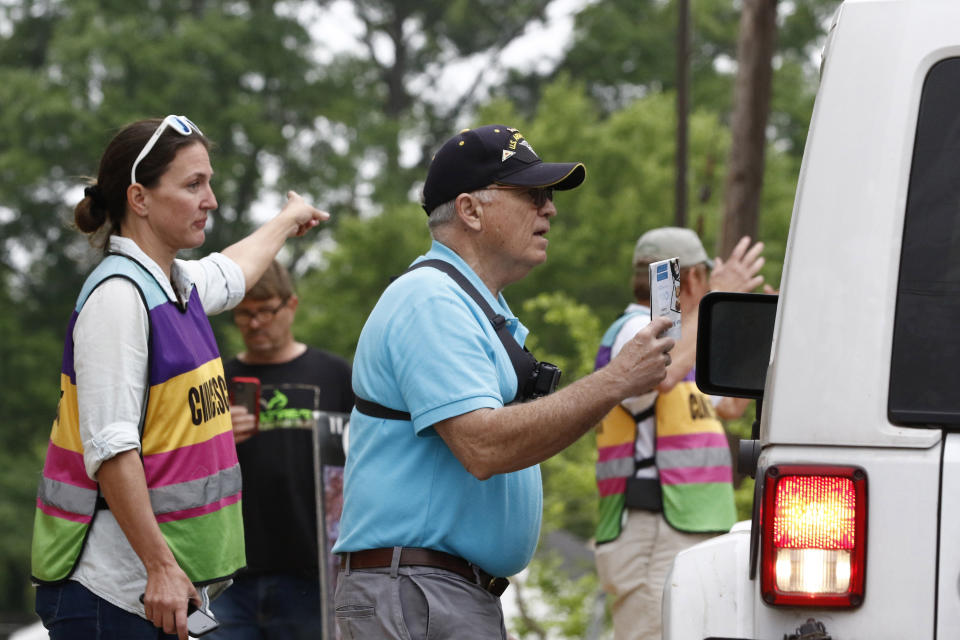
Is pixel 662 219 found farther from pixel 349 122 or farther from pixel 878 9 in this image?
pixel 878 9

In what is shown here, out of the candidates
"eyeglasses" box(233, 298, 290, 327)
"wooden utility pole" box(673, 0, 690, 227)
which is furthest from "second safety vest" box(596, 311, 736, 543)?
"wooden utility pole" box(673, 0, 690, 227)

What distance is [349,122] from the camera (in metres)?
33.8

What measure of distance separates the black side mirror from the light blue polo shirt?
1.62 feet

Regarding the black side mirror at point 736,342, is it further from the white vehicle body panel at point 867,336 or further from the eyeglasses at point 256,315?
the eyeglasses at point 256,315

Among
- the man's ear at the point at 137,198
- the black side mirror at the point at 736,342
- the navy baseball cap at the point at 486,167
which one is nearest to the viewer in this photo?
the black side mirror at the point at 736,342

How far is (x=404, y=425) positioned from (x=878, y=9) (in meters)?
1.41

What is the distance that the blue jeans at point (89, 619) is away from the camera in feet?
11.3

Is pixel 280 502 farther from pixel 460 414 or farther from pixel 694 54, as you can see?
pixel 694 54

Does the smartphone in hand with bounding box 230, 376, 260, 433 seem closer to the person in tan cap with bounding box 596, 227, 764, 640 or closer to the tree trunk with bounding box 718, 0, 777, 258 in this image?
the person in tan cap with bounding box 596, 227, 764, 640

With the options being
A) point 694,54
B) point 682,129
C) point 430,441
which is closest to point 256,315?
point 430,441

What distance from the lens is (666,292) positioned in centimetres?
306

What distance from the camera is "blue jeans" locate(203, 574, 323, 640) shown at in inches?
213

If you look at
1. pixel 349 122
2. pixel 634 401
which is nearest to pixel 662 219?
pixel 349 122

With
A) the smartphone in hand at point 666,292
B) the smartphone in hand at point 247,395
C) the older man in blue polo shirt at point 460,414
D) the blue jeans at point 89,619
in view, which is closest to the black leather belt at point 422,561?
the older man in blue polo shirt at point 460,414
